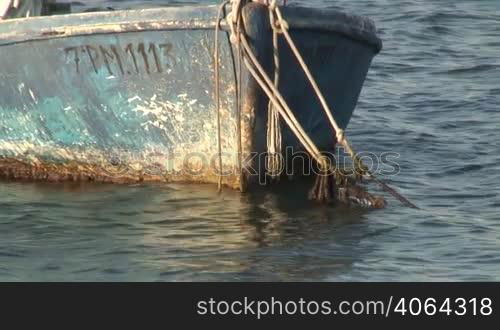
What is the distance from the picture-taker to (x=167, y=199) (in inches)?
350

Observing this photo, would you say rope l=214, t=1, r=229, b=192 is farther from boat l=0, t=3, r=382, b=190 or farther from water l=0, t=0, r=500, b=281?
water l=0, t=0, r=500, b=281

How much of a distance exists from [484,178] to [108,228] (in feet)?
9.63

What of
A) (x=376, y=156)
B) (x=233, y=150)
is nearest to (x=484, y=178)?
(x=376, y=156)

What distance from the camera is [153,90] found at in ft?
28.6

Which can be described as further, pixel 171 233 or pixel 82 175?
pixel 82 175

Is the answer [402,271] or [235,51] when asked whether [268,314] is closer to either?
[402,271]

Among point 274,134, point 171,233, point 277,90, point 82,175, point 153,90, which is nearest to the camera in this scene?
point 171,233

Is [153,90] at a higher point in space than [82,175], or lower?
higher

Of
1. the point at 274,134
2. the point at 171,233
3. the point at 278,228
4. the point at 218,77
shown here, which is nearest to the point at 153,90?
the point at 218,77

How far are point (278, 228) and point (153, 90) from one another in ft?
4.10

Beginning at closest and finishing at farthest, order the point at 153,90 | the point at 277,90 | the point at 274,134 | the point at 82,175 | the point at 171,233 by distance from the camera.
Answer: the point at 171,233 → the point at 277,90 → the point at 274,134 → the point at 153,90 → the point at 82,175

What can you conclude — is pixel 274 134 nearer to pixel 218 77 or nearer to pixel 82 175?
pixel 218 77

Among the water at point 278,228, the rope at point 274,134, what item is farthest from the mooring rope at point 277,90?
the water at point 278,228

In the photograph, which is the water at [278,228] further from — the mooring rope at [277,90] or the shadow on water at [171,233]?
the mooring rope at [277,90]
